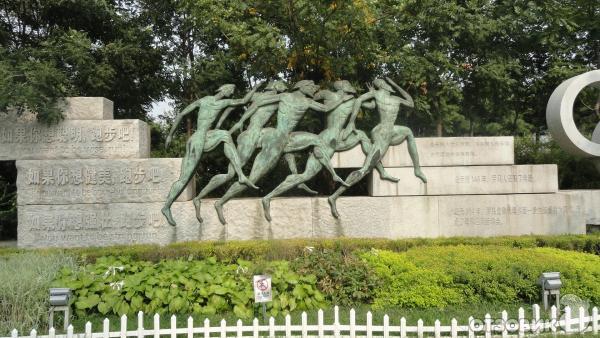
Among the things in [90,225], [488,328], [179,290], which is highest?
[90,225]

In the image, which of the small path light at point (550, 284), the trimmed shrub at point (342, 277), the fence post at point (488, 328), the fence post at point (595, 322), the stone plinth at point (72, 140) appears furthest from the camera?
the stone plinth at point (72, 140)

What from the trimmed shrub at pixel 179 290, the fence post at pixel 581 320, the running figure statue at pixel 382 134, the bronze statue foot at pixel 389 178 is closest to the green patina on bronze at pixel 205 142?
the running figure statue at pixel 382 134

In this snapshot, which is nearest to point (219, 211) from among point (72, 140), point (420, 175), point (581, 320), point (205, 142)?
point (205, 142)

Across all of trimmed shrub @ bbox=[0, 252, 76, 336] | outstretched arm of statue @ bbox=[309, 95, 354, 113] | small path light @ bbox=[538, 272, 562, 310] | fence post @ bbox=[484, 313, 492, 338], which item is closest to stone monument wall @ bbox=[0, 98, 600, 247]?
outstretched arm of statue @ bbox=[309, 95, 354, 113]

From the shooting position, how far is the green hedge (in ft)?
25.5

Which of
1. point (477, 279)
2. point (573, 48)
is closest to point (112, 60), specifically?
point (477, 279)

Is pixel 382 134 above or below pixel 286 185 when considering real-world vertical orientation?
above

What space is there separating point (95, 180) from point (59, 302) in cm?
423

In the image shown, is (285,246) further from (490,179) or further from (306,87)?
(490,179)

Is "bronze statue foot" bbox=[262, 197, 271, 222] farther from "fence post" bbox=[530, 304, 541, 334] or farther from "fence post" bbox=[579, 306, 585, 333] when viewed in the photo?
"fence post" bbox=[579, 306, 585, 333]

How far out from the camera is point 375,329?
4840mm

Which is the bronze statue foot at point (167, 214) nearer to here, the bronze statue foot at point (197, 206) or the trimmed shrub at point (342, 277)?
the bronze statue foot at point (197, 206)

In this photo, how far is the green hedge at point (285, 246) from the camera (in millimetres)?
7781

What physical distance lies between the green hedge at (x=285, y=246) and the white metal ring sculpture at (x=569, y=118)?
180cm
